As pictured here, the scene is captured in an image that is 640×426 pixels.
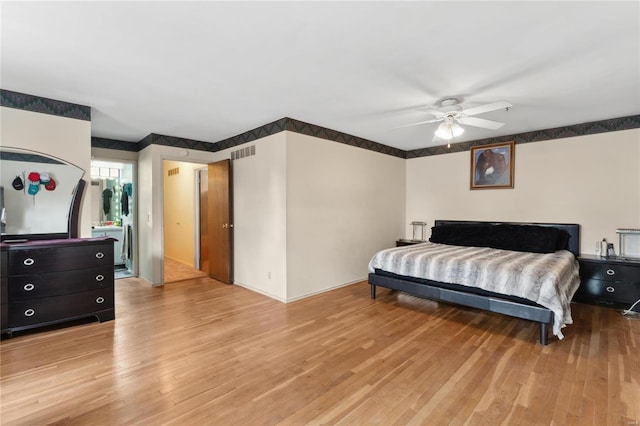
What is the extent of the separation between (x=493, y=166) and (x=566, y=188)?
43.2 inches

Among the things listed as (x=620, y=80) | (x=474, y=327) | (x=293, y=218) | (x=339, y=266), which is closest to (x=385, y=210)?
(x=339, y=266)

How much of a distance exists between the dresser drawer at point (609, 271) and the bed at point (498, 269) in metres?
0.21

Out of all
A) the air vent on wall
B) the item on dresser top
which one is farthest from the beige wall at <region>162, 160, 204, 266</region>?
the item on dresser top

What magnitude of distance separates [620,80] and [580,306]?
2889 mm

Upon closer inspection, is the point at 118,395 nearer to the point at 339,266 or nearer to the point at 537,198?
the point at 339,266

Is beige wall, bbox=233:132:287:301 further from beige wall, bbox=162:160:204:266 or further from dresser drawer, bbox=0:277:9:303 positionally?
dresser drawer, bbox=0:277:9:303

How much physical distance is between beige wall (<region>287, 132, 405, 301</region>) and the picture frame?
1.48 metres

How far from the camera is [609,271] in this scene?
Answer: 3902 millimetres

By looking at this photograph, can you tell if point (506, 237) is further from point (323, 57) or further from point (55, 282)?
point (55, 282)

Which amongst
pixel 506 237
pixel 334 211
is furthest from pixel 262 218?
pixel 506 237

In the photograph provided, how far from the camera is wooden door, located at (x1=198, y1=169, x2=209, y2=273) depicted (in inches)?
247

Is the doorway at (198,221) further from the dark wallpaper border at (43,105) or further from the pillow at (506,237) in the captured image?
the pillow at (506,237)

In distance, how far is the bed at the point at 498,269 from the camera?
2.94 metres

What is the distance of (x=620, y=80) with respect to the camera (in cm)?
293
